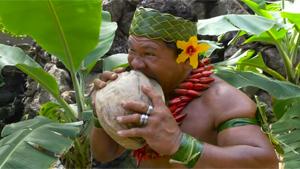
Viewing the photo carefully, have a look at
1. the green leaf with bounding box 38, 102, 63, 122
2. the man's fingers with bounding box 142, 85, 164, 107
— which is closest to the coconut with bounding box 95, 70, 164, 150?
the man's fingers with bounding box 142, 85, 164, 107

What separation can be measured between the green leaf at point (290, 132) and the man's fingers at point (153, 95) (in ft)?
3.68

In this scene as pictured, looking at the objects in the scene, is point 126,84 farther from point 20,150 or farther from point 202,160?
point 20,150

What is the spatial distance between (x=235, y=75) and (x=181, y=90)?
2.99ft

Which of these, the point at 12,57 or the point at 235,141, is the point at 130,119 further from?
the point at 12,57

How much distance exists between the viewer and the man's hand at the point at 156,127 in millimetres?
1332

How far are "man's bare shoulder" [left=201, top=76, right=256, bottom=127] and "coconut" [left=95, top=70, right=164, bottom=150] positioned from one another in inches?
6.5

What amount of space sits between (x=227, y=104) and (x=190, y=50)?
0.63ft

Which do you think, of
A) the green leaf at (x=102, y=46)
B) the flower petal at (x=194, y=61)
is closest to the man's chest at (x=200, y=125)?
the flower petal at (x=194, y=61)

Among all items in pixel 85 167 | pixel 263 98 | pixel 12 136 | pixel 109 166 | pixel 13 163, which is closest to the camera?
pixel 13 163

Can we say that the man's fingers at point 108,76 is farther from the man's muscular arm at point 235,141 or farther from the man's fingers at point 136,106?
the man's muscular arm at point 235,141

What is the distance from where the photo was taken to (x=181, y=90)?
1.59 meters

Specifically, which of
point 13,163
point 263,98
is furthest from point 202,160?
point 263,98

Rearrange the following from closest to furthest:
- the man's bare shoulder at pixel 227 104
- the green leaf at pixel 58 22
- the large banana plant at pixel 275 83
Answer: the man's bare shoulder at pixel 227 104 → the green leaf at pixel 58 22 → the large banana plant at pixel 275 83

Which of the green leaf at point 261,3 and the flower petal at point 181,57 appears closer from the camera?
the flower petal at point 181,57
